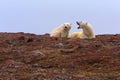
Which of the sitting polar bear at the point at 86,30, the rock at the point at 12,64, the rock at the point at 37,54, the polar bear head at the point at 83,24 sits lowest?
the rock at the point at 12,64

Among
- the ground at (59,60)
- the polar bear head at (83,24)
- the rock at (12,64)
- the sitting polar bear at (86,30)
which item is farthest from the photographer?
the polar bear head at (83,24)

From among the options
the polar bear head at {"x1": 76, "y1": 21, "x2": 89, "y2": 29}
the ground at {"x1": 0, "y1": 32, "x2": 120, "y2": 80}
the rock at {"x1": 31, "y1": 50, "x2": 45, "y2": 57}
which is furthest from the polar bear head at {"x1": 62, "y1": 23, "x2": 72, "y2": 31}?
the rock at {"x1": 31, "y1": 50, "x2": 45, "y2": 57}

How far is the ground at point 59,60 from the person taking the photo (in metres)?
17.2

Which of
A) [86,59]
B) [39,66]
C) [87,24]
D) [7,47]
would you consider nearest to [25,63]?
[39,66]

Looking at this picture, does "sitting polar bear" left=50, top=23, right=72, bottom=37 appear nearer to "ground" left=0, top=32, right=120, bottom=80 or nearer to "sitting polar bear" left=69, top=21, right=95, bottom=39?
"sitting polar bear" left=69, top=21, right=95, bottom=39

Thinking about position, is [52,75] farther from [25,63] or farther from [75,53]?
[75,53]

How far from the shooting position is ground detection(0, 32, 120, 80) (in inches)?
678

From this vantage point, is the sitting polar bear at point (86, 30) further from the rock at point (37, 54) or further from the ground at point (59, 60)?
the rock at point (37, 54)

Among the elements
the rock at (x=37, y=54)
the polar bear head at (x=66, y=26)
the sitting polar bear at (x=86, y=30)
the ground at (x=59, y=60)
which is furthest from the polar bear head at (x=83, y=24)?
the rock at (x=37, y=54)

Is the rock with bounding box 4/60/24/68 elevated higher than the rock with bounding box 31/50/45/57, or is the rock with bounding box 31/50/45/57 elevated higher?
the rock with bounding box 31/50/45/57

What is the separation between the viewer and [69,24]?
33.1 meters

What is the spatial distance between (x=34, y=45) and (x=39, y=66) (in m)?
7.07

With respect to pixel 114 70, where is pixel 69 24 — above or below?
above

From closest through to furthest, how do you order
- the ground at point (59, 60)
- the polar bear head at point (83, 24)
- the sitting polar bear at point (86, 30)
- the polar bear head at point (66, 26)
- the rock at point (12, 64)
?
the ground at point (59, 60)
the rock at point (12, 64)
the sitting polar bear at point (86, 30)
the polar bear head at point (83, 24)
the polar bear head at point (66, 26)
